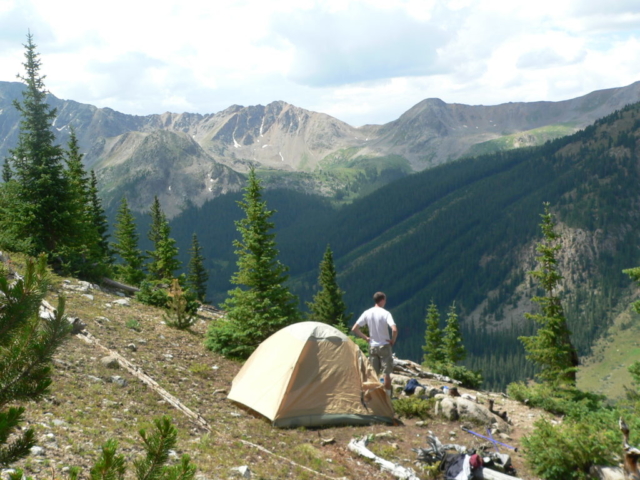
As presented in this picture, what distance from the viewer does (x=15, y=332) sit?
4273 mm

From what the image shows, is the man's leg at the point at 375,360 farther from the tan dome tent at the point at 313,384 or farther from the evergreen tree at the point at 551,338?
the evergreen tree at the point at 551,338

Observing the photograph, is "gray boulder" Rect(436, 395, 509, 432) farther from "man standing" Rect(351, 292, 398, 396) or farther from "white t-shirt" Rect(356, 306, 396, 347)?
"white t-shirt" Rect(356, 306, 396, 347)

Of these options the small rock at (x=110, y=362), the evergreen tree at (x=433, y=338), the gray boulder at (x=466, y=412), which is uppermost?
the small rock at (x=110, y=362)

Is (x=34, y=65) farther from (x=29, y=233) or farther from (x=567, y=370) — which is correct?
(x=567, y=370)

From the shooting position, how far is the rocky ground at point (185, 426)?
31.4 ft

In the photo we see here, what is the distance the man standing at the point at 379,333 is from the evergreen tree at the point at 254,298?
670 cm

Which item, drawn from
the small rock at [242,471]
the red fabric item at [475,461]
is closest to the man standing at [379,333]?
the red fabric item at [475,461]

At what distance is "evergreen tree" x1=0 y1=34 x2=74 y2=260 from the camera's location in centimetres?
2664

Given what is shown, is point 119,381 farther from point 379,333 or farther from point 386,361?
point 386,361

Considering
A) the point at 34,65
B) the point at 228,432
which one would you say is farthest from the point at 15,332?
the point at 34,65

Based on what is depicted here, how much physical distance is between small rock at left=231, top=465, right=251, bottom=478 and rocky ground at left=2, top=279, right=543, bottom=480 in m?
0.04

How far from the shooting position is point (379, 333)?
14.6 metres

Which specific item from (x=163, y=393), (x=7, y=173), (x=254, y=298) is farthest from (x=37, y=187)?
(x=163, y=393)

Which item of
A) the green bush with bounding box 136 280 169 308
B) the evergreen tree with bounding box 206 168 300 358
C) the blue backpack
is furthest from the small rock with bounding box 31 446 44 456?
the green bush with bounding box 136 280 169 308
